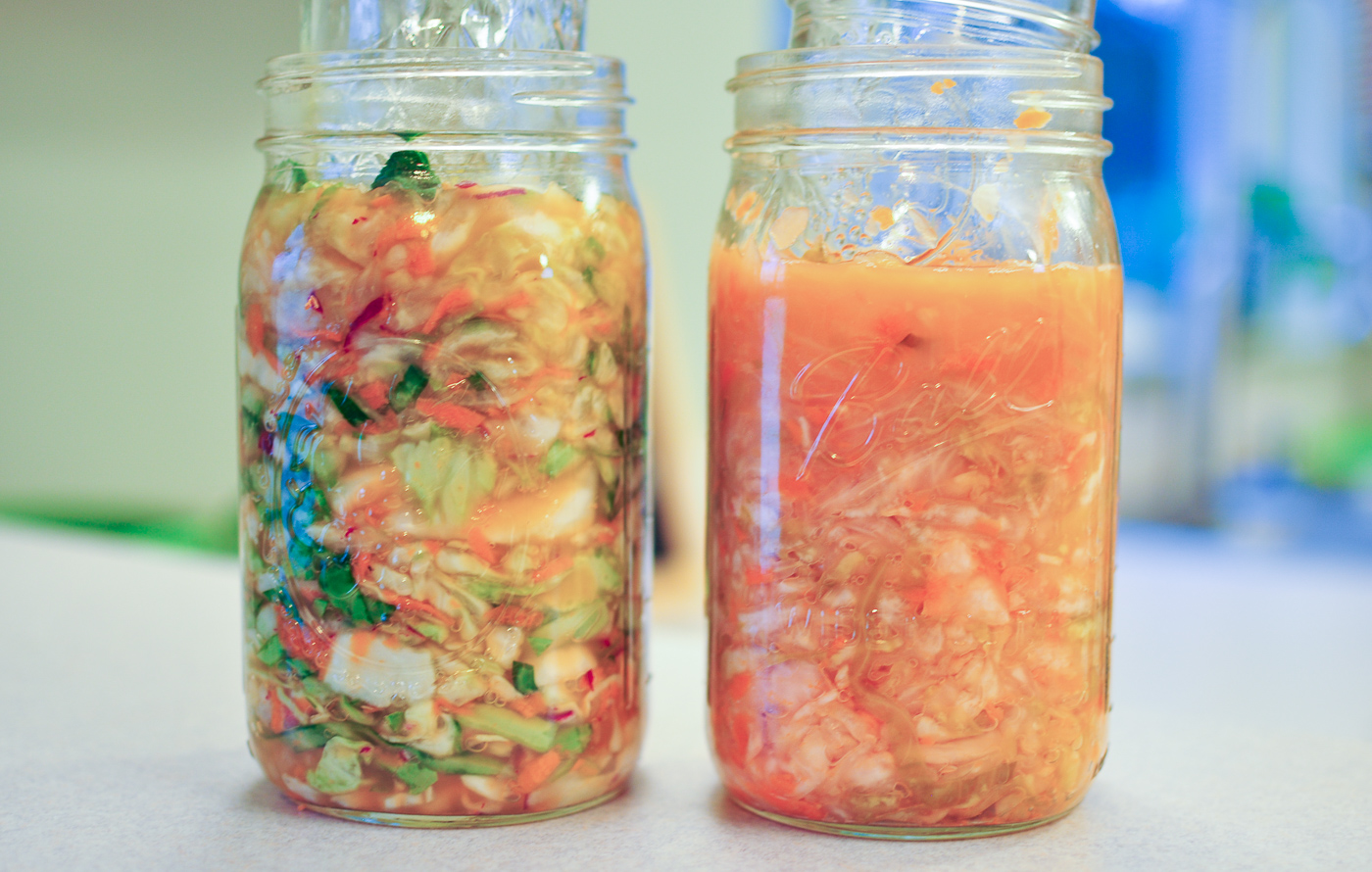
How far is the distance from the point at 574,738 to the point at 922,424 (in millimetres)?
223

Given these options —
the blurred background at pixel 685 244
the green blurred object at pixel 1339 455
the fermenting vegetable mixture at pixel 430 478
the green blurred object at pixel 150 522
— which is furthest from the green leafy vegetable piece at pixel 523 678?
the green blurred object at pixel 1339 455

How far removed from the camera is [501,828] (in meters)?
0.59

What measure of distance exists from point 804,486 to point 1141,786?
280mm

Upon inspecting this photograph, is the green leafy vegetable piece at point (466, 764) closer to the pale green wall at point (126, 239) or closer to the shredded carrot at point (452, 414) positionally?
the shredded carrot at point (452, 414)

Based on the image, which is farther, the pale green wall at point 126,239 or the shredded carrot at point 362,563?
the pale green wall at point 126,239

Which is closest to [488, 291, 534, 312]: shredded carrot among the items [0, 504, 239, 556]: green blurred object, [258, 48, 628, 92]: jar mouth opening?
[258, 48, 628, 92]: jar mouth opening

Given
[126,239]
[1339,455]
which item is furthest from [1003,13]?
[1339,455]

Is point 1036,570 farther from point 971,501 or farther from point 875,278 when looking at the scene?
point 875,278

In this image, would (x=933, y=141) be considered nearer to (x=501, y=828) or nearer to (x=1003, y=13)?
(x=1003, y=13)

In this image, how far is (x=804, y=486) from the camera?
56 cm

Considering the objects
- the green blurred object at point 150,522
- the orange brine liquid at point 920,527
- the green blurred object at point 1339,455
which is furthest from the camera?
the green blurred object at point 1339,455

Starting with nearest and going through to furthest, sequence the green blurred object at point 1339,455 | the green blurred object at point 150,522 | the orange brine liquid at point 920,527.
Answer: the orange brine liquid at point 920,527 < the green blurred object at point 150,522 < the green blurred object at point 1339,455

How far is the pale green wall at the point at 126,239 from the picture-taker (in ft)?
6.17

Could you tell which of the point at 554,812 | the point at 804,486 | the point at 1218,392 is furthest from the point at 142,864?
the point at 1218,392
